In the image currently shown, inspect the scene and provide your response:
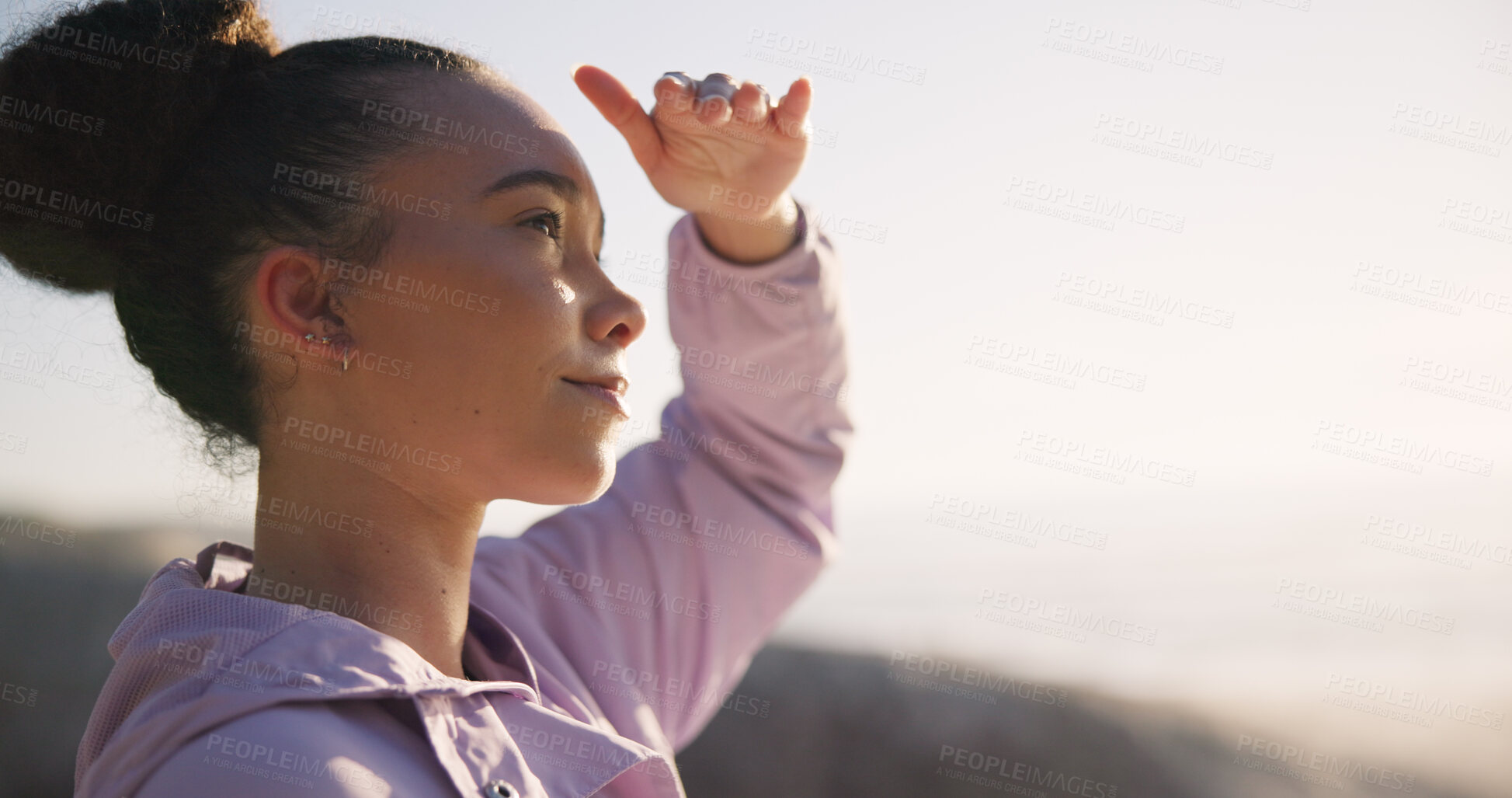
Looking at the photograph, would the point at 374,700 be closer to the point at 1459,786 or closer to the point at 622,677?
the point at 622,677

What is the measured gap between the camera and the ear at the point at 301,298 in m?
1.20

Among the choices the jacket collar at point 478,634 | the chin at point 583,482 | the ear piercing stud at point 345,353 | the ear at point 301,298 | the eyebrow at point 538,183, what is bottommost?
the jacket collar at point 478,634

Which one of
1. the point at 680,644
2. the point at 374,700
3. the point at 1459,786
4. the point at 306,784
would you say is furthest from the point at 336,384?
the point at 1459,786

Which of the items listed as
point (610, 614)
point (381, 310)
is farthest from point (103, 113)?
point (610, 614)

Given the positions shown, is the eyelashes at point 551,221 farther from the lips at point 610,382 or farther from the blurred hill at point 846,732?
the blurred hill at point 846,732

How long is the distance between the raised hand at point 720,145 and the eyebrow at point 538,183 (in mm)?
179

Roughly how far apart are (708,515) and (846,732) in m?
1.76

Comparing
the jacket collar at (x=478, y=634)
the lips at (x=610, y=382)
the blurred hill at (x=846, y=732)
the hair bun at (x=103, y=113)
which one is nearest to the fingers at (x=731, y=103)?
the lips at (x=610, y=382)

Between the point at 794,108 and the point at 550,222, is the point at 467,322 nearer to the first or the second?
the point at 550,222

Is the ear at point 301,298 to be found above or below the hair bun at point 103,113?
below

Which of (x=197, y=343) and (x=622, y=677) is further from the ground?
(x=197, y=343)

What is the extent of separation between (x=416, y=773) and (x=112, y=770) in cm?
28

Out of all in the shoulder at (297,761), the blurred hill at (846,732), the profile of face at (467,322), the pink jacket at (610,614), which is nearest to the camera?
the shoulder at (297,761)

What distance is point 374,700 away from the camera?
3.34 feet
